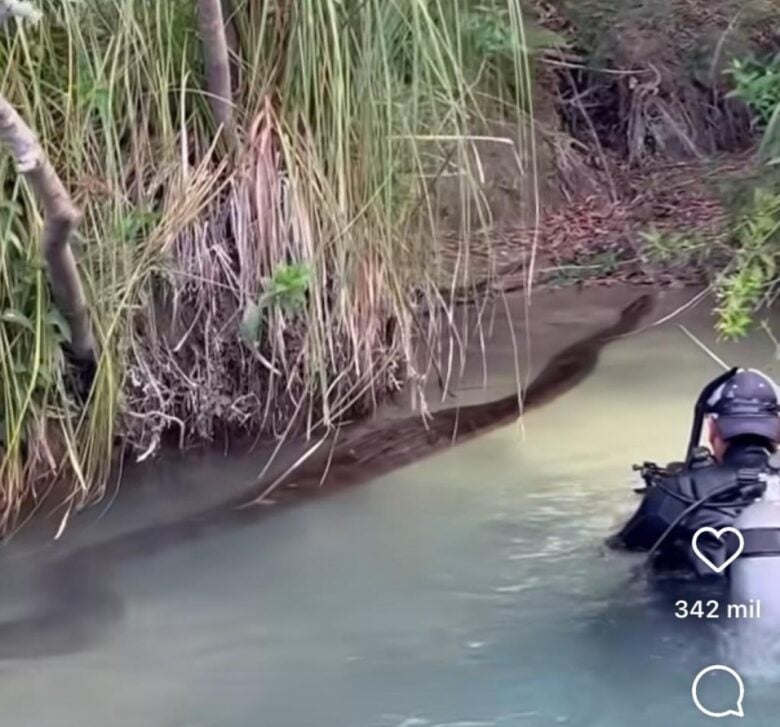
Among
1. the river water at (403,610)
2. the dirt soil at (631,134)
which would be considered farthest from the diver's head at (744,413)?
the dirt soil at (631,134)

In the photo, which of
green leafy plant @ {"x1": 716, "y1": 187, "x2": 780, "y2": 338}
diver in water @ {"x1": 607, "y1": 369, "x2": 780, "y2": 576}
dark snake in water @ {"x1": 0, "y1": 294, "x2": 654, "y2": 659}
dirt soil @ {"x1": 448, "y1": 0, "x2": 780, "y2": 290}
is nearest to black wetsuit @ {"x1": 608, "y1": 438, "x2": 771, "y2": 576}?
diver in water @ {"x1": 607, "y1": 369, "x2": 780, "y2": 576}

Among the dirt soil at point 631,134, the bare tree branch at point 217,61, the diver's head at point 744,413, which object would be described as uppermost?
the bare tree branch at point 217,61

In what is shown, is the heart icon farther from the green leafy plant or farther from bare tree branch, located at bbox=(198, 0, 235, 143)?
bare tree branch, located at bbox=(198, 0, 235, 143)

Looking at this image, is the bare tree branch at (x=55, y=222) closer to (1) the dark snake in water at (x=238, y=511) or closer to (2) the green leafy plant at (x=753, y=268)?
(1) the dark snake in water at (x=238, y=511)

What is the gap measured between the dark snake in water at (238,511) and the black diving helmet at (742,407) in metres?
0.97

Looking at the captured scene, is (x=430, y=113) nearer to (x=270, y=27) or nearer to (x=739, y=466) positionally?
(x=270, y=27)

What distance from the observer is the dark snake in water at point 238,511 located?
9.25ft

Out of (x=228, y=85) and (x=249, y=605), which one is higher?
(x=228, y=85)

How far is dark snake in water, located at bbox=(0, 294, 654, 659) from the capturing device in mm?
2820

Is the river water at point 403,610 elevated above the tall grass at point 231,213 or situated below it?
below

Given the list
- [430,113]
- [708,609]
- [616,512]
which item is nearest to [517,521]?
[616,512]

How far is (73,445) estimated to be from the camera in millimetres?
3328

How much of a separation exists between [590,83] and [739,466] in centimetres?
402

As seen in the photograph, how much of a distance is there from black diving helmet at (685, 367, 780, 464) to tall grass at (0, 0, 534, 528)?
34.2 inches
